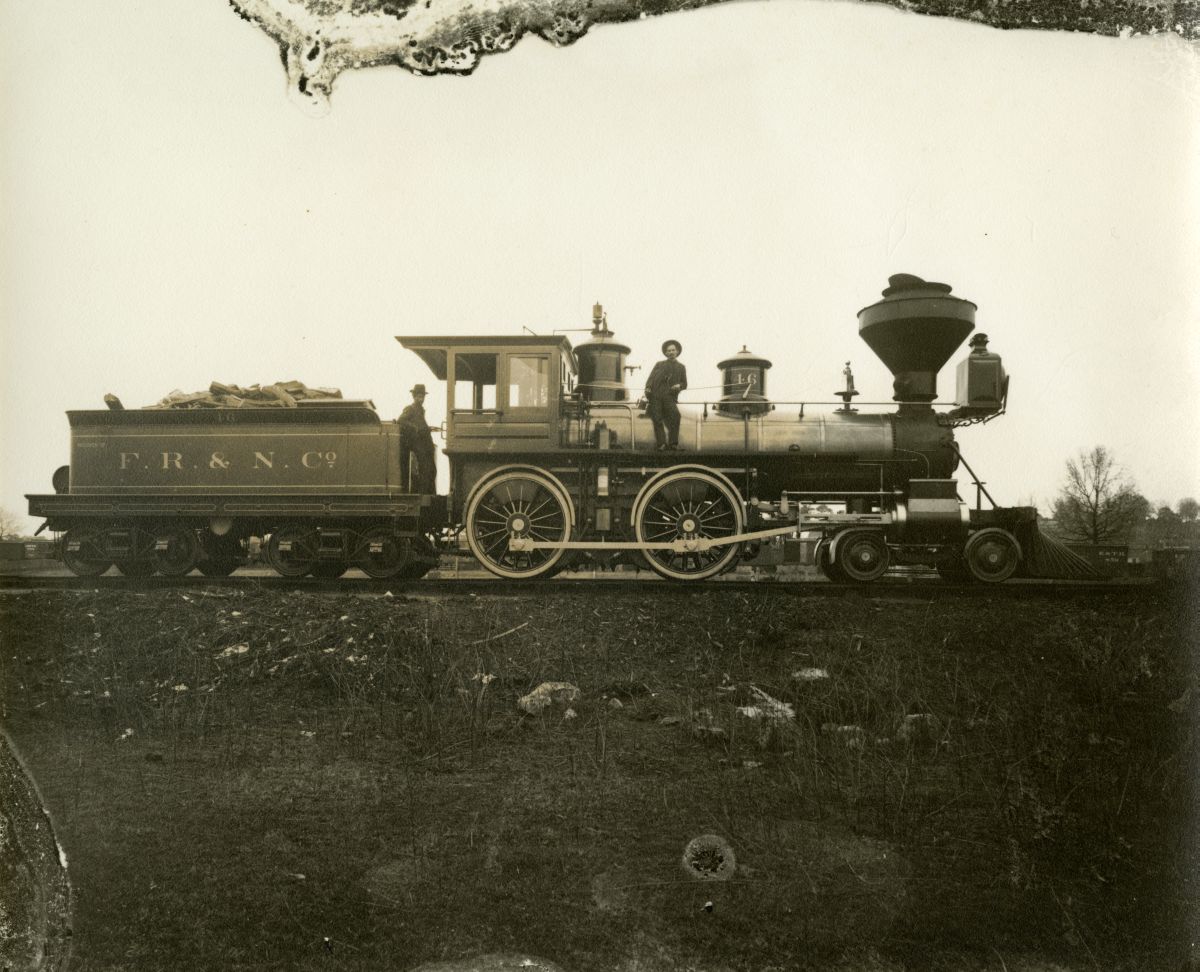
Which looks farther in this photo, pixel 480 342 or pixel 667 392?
pixel 480 342

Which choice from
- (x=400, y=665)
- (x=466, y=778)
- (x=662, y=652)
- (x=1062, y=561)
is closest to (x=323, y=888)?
(x=466, y=778)

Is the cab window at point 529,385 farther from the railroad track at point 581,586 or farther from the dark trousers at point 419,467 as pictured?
the railroad track at point 581,586

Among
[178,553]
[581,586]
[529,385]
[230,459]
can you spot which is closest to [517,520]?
[581,586]

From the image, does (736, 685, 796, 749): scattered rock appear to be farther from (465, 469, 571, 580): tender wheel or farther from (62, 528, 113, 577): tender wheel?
(62, 528, 113, 577): tender wheel

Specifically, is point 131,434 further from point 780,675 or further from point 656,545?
point 780,675

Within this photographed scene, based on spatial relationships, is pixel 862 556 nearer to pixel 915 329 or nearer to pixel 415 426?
pixel 915 329

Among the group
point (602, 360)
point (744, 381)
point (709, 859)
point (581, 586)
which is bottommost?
point (709, 859)
